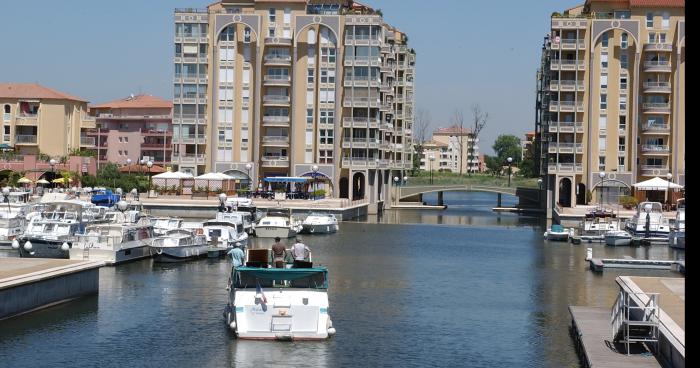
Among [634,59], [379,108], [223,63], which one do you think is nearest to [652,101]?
[634,59]

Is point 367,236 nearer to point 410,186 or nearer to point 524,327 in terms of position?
point 524,327

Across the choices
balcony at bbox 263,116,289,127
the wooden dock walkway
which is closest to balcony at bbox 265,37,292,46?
balcony at bbox 263,116,289,127

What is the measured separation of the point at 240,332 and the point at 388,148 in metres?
97.6

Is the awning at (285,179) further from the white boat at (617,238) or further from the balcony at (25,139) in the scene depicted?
the white boat at (617,238)

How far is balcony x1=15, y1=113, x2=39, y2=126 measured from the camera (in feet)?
431

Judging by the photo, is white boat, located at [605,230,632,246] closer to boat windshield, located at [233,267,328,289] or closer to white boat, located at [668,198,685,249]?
white boat, located at [668,198,685,249]

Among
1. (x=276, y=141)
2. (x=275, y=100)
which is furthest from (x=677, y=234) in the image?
(x=275, y=100)

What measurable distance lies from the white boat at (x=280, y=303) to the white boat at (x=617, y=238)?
48.3 metres

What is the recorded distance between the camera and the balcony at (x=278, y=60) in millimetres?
110125

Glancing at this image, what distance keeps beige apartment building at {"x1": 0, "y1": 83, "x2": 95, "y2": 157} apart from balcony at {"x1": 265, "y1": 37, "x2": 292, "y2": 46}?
37.9 m

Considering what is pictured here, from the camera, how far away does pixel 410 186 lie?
5300 inches

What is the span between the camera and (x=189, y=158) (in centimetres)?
11188

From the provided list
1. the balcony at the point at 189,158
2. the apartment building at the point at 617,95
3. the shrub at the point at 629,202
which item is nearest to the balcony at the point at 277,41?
the balcony at the point at 189,158

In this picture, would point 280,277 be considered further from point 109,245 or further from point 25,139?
point 25,139
